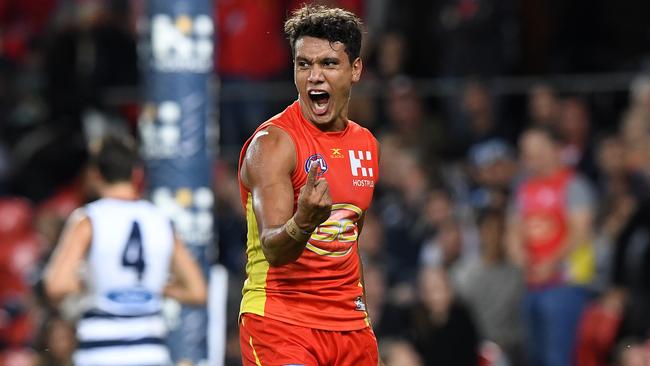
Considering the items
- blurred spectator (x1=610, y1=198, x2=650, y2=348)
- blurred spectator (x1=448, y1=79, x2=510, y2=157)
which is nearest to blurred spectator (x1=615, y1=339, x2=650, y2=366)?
blurred spectator (x1=610, y1=198, x2=650, y2=348)

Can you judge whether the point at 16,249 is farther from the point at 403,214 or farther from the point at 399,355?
the point at 399,355

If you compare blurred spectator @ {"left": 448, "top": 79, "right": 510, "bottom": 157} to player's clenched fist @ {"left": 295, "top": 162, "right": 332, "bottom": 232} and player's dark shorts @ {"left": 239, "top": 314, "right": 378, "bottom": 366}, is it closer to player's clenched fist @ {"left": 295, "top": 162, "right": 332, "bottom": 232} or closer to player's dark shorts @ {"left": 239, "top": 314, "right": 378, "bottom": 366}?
player's dark shorts @ {"left": 239, "top": 314, "right": 378, "bottom": 366}

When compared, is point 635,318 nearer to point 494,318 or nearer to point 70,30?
point 494,318

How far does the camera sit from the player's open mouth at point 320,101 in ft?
19.2

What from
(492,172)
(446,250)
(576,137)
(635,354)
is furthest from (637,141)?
(635,354)

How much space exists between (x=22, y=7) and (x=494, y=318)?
8499 mm

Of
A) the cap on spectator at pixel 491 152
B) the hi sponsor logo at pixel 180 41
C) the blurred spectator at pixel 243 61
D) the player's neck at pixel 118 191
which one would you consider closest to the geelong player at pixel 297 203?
the player's neck at pixel 118 191

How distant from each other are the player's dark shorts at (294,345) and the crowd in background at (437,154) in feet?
12.6

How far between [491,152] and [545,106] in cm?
61

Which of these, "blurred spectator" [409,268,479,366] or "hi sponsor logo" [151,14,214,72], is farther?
"blurred spectator" [409,268,479,366]

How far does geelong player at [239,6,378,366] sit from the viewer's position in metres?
5.74

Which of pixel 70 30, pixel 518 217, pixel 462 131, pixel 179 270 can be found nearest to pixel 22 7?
pixel 70 30

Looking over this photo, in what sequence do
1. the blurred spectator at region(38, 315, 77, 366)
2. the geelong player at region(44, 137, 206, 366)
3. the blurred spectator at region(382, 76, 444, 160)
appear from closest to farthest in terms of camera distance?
the geelong player at region(44, 137, 206, 366), the blurred spectator at region(38, 315, 77, 366), the blurred spectator at region(382, 76, 444, 160)

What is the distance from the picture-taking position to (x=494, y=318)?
36.4ft
